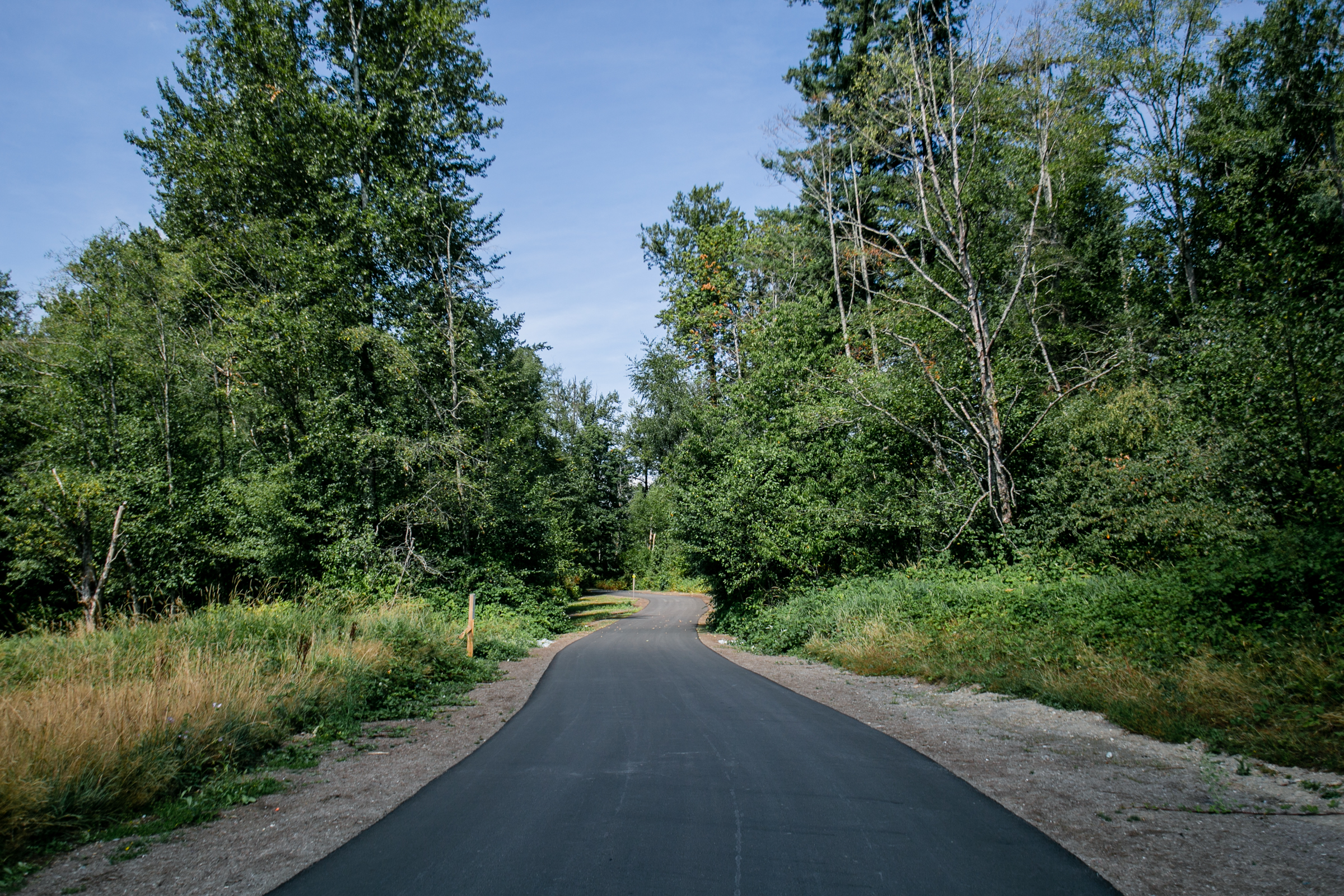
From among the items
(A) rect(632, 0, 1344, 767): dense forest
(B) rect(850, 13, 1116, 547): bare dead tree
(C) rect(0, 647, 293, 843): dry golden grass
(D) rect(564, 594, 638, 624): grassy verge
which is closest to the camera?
(C) rect(0, 647, 293, 843): dry golden grass

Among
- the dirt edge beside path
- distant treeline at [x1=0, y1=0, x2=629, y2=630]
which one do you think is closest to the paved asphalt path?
the dirt edge beside path

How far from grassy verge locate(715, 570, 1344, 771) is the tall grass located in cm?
784

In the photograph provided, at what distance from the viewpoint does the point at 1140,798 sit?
188 inches

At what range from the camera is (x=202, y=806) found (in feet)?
16.0

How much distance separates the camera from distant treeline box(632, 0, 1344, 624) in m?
11.1

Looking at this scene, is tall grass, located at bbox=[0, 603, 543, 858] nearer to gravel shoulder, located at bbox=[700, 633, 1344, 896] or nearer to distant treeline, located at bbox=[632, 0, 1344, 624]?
gravel shoulder, located at bbox=[700, 633, 1344, 896]

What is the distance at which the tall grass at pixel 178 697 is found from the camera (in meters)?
4.54

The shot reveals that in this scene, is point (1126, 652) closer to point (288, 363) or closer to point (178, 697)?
point (178, 697)

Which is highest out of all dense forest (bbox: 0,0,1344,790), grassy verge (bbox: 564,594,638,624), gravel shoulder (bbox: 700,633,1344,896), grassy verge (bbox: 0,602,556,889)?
dense forest (bbox: 0,0,1344,790)

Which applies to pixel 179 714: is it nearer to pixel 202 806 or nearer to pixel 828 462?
pixel 202 806

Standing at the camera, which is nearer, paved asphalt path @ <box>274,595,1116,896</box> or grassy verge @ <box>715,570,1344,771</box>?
paved asphalt path @ <box>274,595,1116,896</box>

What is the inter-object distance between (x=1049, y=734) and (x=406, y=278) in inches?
808

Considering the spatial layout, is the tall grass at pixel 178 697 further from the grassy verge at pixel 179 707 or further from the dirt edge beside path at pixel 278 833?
the dirt edge beside path at pixel 278 833

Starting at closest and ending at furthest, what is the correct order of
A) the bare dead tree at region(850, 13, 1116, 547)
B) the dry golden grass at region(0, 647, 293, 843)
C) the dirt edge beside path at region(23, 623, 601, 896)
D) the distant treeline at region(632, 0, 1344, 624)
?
1. the dirt edge beside path at region(23, 623, 601, 896)
2. the dry golden grass at region(0, 647, 293, 843)
3. the distant treeline at region(632, 0, 1344, 624)
4. the bare dead tree at region(850, 13, 1116, 547)
